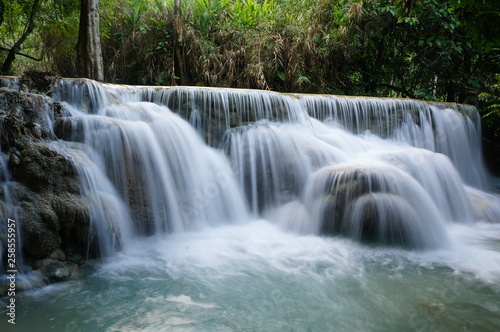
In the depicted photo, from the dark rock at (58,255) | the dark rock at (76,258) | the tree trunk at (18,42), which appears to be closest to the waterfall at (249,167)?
the dark rock at (76,258)

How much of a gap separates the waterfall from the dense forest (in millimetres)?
2882

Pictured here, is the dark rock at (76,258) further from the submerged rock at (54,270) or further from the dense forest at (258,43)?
the dense forest at (258,43)

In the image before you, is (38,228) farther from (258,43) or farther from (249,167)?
(258,43)

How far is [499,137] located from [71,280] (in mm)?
10482

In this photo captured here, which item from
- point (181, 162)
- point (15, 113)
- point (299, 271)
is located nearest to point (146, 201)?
point (181, 162)

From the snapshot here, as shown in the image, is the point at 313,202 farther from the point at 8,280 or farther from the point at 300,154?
the point at 8,280

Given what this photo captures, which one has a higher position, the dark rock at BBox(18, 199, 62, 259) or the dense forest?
the dense forest

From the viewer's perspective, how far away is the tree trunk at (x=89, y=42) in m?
6.85

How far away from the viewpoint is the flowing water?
2.78 m

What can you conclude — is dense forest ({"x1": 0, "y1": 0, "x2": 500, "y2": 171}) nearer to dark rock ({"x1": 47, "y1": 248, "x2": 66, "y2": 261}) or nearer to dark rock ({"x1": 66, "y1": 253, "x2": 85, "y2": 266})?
dark rock ({"x1": 66, "y1": 253, "x2": 85, "y2": 266})

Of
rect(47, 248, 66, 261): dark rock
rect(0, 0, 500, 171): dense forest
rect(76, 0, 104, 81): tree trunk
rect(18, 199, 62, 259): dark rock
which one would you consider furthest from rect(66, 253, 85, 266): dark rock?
rect(0, 0, 500, 171): dense forest

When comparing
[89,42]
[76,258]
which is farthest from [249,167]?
[89,42]

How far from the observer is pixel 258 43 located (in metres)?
9.25

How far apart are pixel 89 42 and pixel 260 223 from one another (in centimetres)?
514
